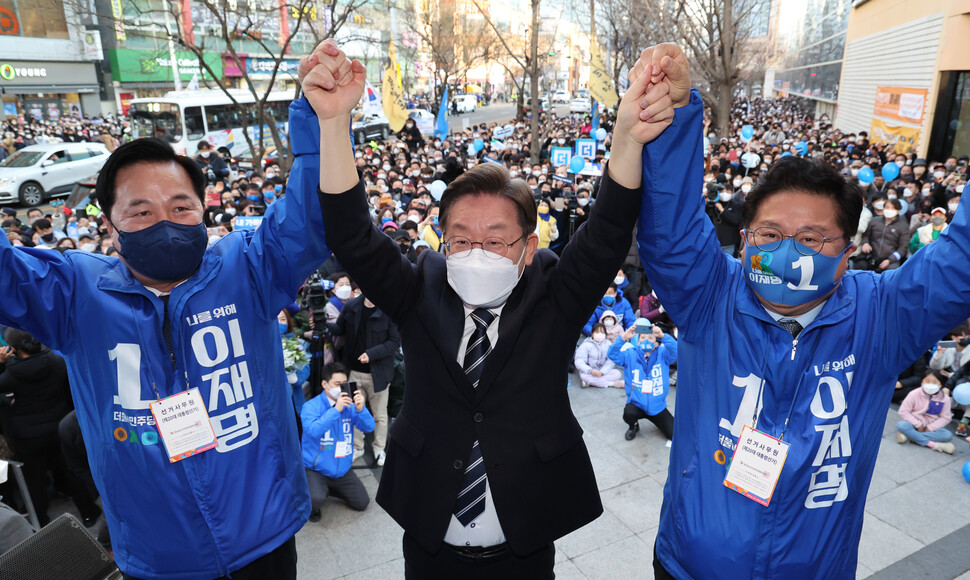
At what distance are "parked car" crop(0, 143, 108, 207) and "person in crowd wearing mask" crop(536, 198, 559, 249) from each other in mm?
13565

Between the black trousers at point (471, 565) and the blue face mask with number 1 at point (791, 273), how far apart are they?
107cm

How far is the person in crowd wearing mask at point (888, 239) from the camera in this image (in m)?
9.20

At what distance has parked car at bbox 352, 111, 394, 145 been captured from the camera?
26.4 metres

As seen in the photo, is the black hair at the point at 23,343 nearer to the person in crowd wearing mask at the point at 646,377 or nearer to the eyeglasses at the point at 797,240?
the eyeglasses at the point at 797,240

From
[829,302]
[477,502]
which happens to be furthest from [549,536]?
[829,302]

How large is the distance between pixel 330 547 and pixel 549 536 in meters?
3.02

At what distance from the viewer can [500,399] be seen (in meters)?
1.87

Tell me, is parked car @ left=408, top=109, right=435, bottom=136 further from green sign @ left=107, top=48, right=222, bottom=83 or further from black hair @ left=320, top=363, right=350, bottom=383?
black hair @ left=320, top=363, right=350, bottom=383

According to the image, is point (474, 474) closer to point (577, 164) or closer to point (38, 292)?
point (38, 292)

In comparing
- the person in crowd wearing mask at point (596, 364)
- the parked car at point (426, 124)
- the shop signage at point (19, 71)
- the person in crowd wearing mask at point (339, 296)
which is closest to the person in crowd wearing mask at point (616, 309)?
the person in crowd wearing mask at point (596, 364)

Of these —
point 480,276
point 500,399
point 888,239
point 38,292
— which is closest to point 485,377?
point 500,399

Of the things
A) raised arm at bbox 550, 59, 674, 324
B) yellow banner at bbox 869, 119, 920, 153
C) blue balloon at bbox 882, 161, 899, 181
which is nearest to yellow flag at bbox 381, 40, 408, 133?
blue balloon at bbox 882, 161, 899, 181

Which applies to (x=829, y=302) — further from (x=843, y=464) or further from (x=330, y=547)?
(x=330, y=547)

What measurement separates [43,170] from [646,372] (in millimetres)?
17495
